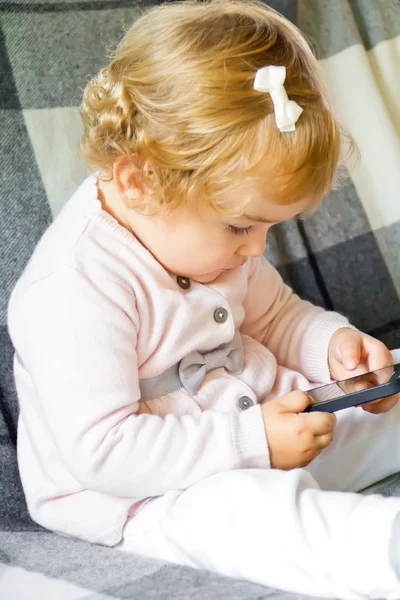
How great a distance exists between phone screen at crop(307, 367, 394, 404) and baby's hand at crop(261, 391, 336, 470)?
1.4 inches

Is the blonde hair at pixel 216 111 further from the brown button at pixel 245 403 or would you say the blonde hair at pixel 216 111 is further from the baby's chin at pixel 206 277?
the brown button at pixel 245 403

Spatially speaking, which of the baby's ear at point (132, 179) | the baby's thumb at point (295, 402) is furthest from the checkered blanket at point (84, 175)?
the baby's ear at point (132, 179)

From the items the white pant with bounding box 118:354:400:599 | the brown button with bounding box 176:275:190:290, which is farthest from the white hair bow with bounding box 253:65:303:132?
the white pant with bounding box 118:354:400:599

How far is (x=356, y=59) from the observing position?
1222 mm

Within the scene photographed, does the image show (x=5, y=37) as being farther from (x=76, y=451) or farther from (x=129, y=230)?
(x=76, y=451)

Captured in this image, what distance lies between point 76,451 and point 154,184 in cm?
28

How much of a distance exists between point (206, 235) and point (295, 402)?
200mm

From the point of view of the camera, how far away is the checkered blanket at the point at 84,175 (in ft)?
2.31

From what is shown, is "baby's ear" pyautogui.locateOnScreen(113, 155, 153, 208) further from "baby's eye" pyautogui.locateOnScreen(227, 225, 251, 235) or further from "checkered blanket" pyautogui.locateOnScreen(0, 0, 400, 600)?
"checkered blanket" pyautogui.locateOnScreen(0, 0, 400, 600)

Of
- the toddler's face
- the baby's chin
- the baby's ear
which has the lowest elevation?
the baby's chin

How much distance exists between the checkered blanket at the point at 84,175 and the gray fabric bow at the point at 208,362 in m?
0.20

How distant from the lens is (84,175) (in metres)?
1.05

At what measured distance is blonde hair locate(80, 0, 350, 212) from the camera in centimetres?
73

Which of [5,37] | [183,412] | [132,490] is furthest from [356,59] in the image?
[132,490]
